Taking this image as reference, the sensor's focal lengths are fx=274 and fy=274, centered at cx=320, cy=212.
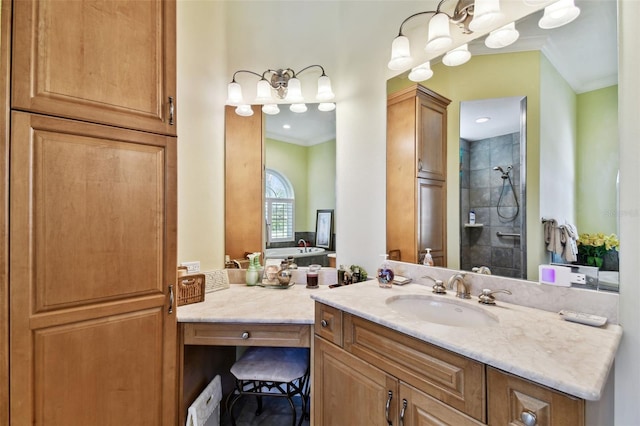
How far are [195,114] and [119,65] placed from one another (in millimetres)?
700

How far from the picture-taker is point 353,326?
120 cm

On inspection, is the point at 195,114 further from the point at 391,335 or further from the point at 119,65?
the point at 391,335

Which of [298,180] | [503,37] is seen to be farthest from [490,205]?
[298,180]

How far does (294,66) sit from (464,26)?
46.2 inches

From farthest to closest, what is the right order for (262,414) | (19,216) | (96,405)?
(262,414) → (96,405) → (19,216)

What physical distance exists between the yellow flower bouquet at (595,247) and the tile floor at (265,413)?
5.90 feet

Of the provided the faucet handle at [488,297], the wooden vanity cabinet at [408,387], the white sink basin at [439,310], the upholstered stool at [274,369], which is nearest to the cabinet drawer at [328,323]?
the wooden vanity cabinet at [408,387]

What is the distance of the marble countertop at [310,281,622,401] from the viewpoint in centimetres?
68

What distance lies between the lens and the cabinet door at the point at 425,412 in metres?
0.85

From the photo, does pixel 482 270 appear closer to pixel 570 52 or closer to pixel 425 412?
pixel 425 412

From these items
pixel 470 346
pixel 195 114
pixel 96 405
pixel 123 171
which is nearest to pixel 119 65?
pixel 123 171

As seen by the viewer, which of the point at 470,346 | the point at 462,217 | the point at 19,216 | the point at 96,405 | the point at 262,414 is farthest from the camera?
the point at 262,414

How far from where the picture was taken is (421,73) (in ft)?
5.32

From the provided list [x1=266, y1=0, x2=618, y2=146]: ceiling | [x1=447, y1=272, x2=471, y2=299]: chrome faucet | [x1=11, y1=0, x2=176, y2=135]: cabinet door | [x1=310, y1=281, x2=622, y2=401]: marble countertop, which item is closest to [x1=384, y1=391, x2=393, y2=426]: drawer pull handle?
[x1=310, y1=281, x2=622, y2=401]: marble countertop
